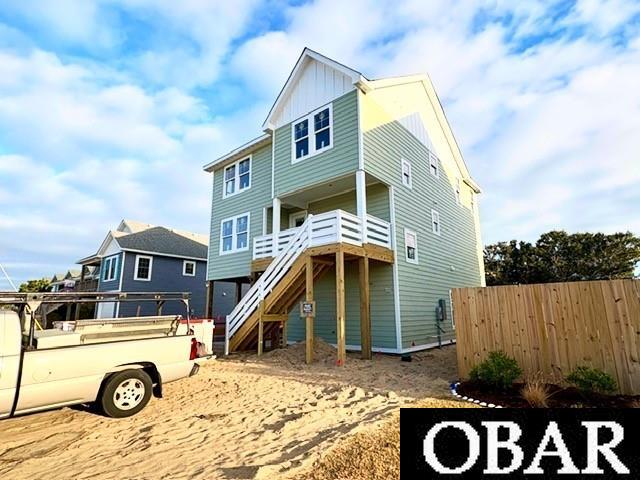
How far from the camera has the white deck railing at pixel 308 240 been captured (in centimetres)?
1034

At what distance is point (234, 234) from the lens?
16812 mm

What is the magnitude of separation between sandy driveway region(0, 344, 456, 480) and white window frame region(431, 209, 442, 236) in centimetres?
899

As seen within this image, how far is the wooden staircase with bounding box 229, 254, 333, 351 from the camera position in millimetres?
10961

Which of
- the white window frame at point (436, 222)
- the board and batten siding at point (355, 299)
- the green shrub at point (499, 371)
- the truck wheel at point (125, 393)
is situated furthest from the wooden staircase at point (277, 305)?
the white window frame at point (436, 222)

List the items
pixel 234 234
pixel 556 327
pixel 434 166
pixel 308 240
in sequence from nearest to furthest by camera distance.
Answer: pixel 556 327 < pixel 308 240 < pixel 234 234 < pixel 434 166

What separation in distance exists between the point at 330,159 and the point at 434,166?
7.14m

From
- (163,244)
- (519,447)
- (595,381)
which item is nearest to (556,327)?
(595,381)

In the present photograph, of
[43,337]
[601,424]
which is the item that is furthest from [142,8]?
[601,424]

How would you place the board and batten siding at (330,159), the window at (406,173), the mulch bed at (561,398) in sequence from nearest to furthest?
the mulch bed at (561,398) < the board and batten siding at (330,159) < the window at (406,173)

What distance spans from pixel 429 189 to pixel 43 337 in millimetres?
15140

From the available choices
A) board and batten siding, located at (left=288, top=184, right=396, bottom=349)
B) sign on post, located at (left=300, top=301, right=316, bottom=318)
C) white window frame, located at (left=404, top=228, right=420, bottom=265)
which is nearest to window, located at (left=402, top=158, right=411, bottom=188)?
board and batten siding, located at (left=288, top=184, right=396, bottom=349)

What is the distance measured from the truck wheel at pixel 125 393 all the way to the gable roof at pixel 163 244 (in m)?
18.9

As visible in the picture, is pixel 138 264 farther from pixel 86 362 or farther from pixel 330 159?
pixel 86 362

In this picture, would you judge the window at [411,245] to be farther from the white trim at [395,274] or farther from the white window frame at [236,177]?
the white window frame at [236,177]
